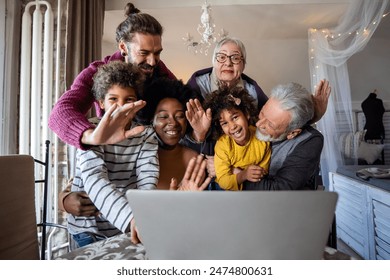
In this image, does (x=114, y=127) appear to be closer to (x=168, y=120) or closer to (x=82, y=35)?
(x=168, y=120)

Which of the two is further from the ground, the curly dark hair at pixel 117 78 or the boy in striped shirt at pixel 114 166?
the curly dark hair at pixel 117 78

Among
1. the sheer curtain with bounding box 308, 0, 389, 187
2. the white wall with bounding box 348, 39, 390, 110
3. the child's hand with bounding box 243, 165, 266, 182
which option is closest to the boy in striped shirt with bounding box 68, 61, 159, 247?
the child's hand with bounding box 243, 165, 266, 182

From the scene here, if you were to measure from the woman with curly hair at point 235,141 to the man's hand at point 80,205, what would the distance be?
305 millimetres

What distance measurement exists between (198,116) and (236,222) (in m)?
0.34

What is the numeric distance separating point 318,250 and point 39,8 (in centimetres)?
156

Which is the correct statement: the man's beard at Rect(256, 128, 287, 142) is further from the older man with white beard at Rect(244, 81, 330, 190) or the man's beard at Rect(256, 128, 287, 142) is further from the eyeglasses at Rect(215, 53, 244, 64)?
the eyeglasses at Rect(215, 53, 244, 64)

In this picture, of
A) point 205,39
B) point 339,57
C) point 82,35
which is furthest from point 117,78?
point 339,57

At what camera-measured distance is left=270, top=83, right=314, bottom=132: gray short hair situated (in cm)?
63

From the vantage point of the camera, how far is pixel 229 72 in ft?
2.33

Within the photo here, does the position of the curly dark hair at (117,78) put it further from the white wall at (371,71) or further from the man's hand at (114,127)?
the white wall at (371,71)

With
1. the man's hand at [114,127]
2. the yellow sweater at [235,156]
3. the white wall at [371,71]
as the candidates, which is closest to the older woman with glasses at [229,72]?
the yellow sweater at [235,156]

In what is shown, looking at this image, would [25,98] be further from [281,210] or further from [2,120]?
[281,210]

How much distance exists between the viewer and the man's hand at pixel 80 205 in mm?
641

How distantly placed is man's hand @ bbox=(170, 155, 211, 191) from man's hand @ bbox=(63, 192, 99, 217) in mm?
197
